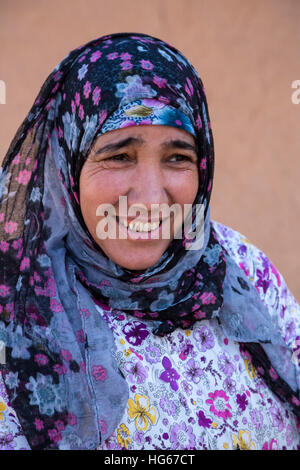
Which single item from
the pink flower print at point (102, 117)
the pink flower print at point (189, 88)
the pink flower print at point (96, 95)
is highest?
the pink flower print at point (189, 88)

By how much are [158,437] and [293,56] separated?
2.98 m

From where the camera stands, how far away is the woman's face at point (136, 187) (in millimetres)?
1309

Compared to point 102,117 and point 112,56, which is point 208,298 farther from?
point 112,56

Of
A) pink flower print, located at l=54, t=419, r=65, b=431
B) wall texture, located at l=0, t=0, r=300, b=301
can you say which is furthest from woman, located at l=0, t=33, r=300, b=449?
wall texture, located at l=0, t=0, r=300, b=301

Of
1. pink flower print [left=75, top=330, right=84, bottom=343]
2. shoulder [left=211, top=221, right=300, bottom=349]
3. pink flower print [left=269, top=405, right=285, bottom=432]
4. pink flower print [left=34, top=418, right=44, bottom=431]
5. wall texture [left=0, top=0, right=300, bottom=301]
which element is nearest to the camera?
pink flower print [left=34, top=418, right=44, bottom=431]

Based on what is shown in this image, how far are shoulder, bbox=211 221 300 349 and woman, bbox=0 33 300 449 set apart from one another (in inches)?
4.0

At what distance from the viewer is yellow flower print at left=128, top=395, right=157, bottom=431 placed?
131 cm

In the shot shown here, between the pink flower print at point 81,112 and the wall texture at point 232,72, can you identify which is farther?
the wall texture at point 232,72

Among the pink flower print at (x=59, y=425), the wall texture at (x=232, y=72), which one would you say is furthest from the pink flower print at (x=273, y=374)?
the wall texture at (x=232, y=72)

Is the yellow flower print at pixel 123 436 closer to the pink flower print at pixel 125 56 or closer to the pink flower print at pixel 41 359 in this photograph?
the pink flower print at pixel 41 359

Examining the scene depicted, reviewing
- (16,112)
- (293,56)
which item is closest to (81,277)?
(16,112)

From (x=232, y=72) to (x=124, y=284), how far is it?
2460mm

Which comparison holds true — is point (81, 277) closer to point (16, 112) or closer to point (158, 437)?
point (158, 437)

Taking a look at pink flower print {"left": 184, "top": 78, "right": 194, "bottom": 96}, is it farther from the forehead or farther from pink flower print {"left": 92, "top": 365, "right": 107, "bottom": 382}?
pink flower print {"left": 92, "top": 365, "right": 107, "bottom": 382}
